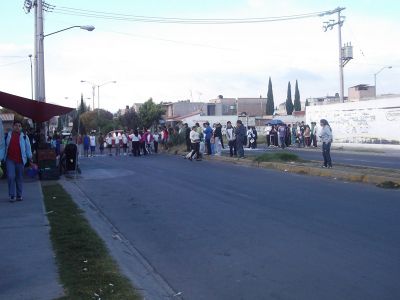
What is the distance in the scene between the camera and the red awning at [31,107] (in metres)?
18.3

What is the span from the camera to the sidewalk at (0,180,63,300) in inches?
225

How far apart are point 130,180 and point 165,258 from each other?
10320mm

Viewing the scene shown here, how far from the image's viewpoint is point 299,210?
11008 mm

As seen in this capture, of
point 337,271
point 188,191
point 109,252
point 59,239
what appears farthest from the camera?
point 188,191

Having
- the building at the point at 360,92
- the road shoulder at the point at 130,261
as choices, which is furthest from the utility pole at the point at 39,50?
the building at the point at 360,92

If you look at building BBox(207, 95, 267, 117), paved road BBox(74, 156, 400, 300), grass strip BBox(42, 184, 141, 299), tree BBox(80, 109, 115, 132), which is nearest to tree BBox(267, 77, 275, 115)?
building BBox(207, 95, 267, 117)

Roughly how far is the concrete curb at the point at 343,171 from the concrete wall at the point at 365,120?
50.6 ft

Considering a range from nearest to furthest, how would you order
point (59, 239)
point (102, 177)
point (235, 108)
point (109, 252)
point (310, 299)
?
point (310, 299), point (109, 252), point (59, 239), point (102, 177), point (235, 108)

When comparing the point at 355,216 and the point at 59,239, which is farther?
the point at 355,216

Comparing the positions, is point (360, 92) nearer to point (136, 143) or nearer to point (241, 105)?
point (241, 105)

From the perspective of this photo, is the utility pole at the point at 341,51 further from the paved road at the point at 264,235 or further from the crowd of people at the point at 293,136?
the paved road at the point at 264,235

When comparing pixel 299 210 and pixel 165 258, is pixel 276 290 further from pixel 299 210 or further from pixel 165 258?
pixel 299 210

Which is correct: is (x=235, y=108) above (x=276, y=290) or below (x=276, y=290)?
above

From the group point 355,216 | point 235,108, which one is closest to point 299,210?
A: point 355,216
